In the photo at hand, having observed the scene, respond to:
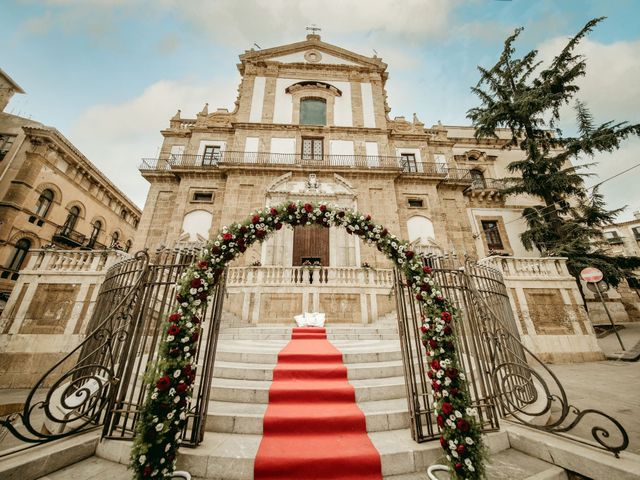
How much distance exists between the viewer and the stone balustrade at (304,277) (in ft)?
30.9

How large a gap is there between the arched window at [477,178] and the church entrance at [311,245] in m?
11.8


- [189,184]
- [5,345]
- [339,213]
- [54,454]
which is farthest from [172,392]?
[189,184]

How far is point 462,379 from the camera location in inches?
111

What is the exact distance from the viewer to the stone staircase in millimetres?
2516

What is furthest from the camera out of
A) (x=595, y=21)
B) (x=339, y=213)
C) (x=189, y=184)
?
(x=189, y=184)

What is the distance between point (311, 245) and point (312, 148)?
6.17 meters

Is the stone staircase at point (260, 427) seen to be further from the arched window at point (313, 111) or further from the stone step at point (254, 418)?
the arched window at point (313, 111)

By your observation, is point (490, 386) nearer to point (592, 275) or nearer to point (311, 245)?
point (592, 275)

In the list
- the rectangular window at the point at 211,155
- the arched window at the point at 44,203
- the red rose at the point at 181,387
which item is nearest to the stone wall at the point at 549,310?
the red rose at the point at 181,387

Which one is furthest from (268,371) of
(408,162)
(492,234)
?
(492,234)

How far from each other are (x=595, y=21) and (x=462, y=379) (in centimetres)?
1780

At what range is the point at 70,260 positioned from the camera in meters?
8.23

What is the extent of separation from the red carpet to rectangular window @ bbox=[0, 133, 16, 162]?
2384 centimetres

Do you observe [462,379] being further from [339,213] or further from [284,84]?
[284,84]
